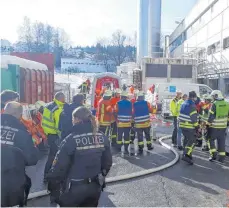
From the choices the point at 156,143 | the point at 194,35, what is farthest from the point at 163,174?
the point at 194,35

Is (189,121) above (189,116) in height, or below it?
below

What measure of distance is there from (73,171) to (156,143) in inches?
261

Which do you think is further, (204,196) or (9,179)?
(204,196)

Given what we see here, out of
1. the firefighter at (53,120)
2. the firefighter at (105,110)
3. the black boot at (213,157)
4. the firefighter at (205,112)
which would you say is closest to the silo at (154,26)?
the firefighter at (205,112)

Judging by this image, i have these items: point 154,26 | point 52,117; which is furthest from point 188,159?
point 154,26

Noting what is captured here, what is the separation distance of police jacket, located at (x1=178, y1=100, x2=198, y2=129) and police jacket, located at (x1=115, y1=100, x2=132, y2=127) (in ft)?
4.97

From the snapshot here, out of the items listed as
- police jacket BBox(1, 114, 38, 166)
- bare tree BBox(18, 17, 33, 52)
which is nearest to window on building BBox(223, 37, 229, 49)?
police jacket BBox(1, 114, 38, 166)

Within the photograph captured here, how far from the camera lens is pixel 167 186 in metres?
5.62

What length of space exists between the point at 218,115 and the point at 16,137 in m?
5.21

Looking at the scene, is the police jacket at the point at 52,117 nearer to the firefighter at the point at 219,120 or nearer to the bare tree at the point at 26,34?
the firefighter at the point at 219,120

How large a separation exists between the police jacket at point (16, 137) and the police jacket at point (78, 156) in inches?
12.4

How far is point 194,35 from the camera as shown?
3294 centimetres

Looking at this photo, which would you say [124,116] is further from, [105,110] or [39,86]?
[39,86]

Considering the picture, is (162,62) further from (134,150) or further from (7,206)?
(7,206)
